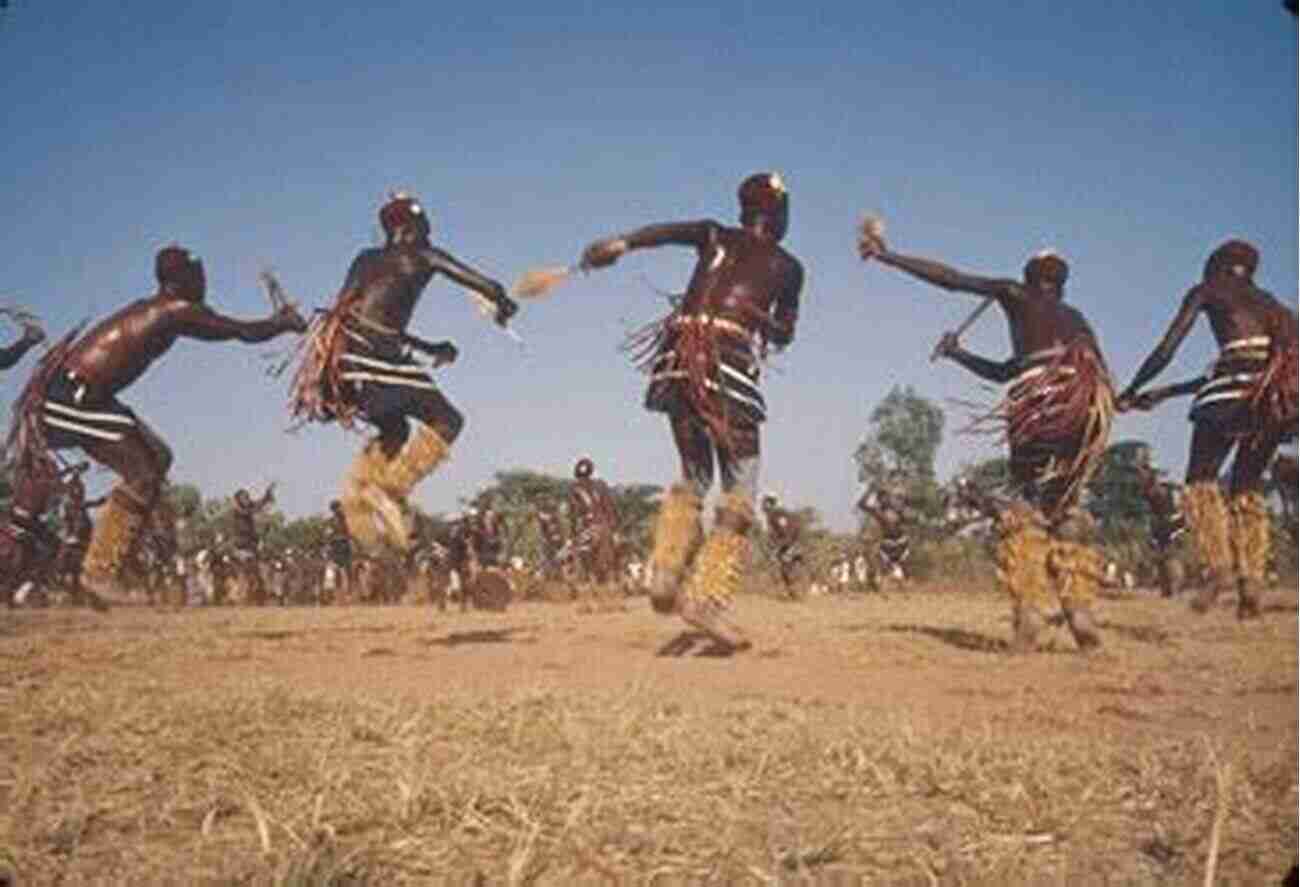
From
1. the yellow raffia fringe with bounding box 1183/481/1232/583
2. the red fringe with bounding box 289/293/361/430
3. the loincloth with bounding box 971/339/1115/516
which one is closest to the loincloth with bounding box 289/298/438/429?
the red fringe with bounding box 289/293/361/430

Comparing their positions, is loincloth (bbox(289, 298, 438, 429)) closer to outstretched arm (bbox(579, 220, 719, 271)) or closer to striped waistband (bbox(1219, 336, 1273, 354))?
outstretched arm (bbox(579, 220, 719, 271))

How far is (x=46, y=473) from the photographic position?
18.0 feet

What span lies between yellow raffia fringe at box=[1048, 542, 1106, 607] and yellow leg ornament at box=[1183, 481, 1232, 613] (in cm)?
127

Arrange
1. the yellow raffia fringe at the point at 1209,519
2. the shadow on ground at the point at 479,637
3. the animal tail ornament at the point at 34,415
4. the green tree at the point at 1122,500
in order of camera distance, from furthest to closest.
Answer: the green tree at the point at 1122,500
the yellow raffia fringe at the point at 1209,519
the shadow on ground at the point at 479,637
the animal tail ornament at the point at 34,415

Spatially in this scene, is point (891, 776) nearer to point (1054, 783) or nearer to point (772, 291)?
point (1054, 783)

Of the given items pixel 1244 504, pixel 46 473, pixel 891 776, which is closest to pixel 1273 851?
pixel 891 776

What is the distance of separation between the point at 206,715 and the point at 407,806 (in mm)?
1087

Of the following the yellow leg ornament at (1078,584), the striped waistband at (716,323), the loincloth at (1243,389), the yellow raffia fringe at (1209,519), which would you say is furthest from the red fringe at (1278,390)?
the striped waistband at (716,323)

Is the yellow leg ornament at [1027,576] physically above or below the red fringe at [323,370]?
below

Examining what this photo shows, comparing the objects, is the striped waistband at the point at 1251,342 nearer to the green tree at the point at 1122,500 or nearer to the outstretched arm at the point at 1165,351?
the outstretched arm at the point at 1165,351

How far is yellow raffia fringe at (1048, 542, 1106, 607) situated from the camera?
5.46 meters

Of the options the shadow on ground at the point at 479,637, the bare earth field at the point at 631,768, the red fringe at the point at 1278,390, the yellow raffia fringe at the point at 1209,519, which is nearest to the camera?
the bare earth field at the point at 631,768

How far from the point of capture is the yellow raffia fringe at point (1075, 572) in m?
5.46

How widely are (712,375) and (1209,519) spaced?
290 cm
